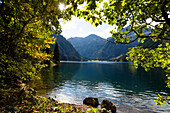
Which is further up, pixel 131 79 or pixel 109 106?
pixel 109 106

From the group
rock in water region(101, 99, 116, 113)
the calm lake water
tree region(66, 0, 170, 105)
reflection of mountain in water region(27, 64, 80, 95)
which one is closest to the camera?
tree region(66, 0, 170, 105)

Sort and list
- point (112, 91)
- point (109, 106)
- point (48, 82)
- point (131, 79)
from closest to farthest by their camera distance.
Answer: point (109, 106)
point (112, 91)
point (48, 82)
point (131, 79)

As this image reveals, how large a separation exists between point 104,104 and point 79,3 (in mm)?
14826

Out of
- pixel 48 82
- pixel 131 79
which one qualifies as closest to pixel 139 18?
pixel 48 82

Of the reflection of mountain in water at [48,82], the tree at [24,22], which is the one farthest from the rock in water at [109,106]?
the reflection of mountain in water at [48,82]

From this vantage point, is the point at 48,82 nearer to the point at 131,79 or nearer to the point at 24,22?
the point at 24,22

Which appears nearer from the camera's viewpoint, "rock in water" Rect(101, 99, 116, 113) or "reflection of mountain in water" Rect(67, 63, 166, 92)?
"rock in water" Rect(101, 99, 116, 113)

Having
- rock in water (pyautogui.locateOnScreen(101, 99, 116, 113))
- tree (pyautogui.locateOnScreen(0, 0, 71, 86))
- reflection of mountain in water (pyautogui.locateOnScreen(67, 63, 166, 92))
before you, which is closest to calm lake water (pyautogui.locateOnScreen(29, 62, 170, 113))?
reflection of mountain in water (pyautogui.locateOnScreen(67, 63, 166, 92))

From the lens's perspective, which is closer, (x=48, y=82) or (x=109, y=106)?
(x=109, y=106)

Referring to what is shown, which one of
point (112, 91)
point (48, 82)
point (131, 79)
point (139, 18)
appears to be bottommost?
point (131, 79)

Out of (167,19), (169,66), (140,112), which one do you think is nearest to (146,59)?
(169,66)

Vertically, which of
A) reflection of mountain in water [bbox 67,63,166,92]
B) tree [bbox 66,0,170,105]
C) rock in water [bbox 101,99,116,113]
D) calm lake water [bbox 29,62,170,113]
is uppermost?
tree [bbox 66,0,170,105]

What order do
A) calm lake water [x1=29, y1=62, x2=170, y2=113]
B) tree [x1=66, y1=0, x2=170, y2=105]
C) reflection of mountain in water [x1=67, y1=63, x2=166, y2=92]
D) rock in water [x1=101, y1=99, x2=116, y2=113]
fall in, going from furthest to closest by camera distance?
1. reflection of mountain in water [x1=67, y1=63, x2=166, y2=92]
2. calm lake water [x1=29, y1=62, x2=170, y2=113]
3. rock in water [x1=101, y1=99, x2=116, y2=113]
4. tree [x1=66, y1=0, x2=170, y2=105]

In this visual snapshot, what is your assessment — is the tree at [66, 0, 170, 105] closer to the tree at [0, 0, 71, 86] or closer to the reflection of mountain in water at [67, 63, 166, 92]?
the tree at [0, 0, 71, 86]
